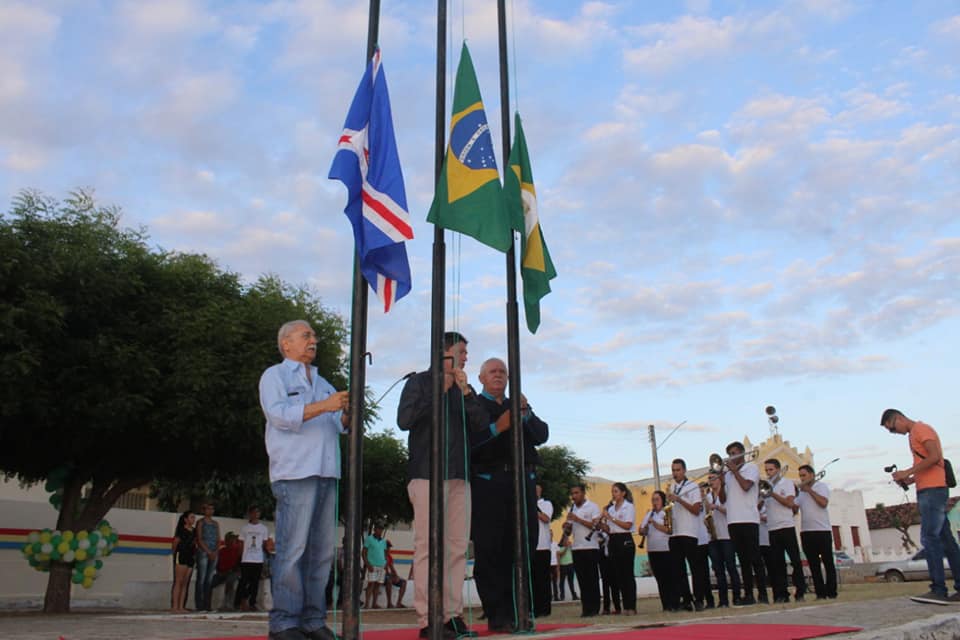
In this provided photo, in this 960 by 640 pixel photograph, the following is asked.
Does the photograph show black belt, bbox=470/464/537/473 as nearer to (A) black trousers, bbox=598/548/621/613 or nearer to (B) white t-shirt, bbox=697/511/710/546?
(A) black trousers, bbox=598/548/621/613

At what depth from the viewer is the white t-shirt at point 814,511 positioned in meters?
11.9

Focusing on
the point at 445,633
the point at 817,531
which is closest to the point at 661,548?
the point at 817,531

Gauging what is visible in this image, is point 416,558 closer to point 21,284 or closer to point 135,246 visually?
point 21,284

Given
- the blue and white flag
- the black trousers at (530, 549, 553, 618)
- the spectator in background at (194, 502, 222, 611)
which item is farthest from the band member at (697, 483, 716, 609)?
the spectator in background at (194, 502, 222, 611)

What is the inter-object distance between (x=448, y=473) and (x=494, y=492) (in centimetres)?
104

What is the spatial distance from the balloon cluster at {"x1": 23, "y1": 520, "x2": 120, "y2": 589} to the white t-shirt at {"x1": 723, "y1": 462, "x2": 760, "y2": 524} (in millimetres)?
10606

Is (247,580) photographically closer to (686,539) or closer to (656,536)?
(656,536)

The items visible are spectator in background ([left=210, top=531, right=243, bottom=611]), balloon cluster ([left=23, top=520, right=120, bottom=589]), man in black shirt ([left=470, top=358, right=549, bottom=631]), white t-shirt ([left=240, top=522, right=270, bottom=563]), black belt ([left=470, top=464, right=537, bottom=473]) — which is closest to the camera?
man in black shirt ([left=470, top=358, right=549, bottom=631])

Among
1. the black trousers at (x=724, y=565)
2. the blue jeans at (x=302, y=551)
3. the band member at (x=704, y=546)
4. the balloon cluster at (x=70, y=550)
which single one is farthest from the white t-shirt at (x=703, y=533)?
the balloon cluster at (x=70, y=550)

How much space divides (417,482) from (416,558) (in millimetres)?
536

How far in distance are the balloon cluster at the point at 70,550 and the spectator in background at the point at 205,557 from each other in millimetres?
1593

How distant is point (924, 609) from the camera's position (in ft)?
25.0

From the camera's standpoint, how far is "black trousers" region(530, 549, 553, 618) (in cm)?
1105

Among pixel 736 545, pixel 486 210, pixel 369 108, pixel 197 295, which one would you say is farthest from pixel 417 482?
pixel 197 295
